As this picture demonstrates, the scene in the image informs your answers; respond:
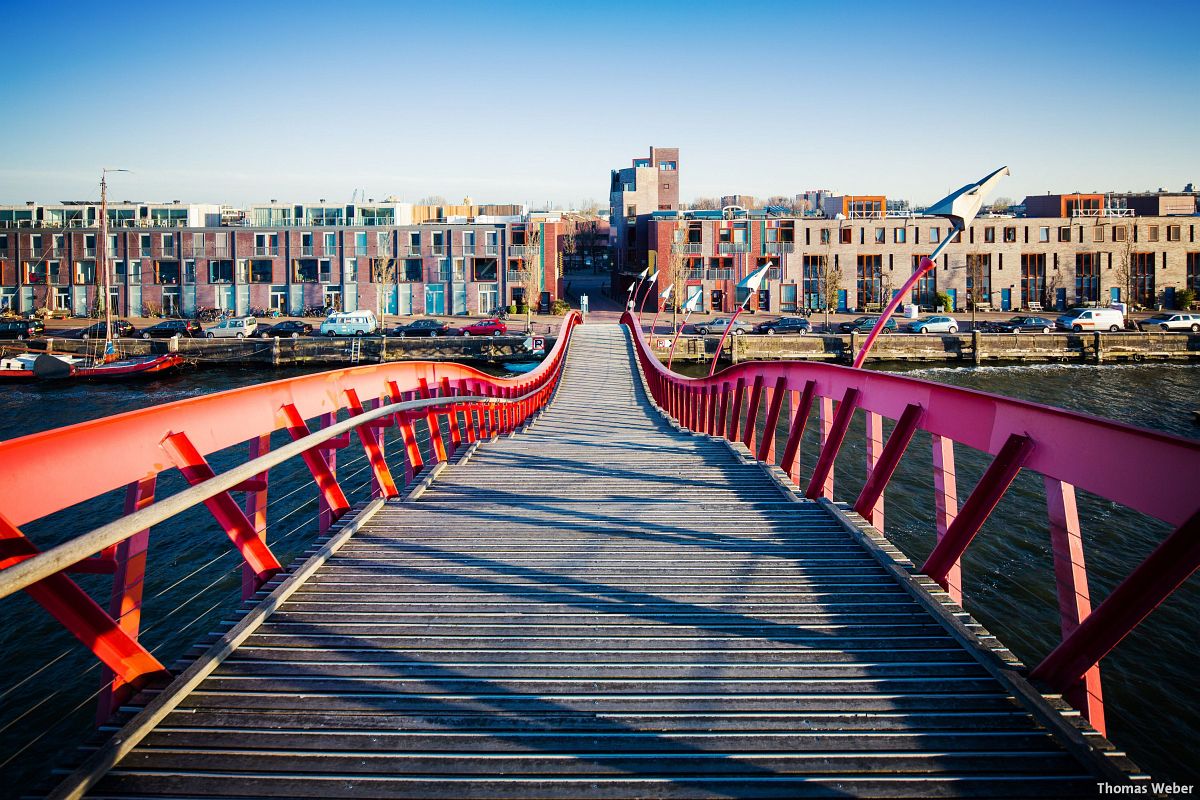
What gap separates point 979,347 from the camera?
46688 mm

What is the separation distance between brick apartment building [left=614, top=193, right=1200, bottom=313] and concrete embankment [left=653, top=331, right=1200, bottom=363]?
1479 cm

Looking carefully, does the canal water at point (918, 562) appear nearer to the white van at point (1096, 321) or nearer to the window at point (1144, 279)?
the white van at point (1096, 321)

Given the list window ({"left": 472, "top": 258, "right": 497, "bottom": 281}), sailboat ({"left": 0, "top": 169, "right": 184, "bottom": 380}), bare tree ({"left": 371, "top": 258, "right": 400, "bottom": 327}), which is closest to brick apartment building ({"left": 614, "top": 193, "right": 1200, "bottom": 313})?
window ({"left": 472, "top": 258, "right": 497, "bottom": 281})

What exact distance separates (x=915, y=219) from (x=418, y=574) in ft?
213

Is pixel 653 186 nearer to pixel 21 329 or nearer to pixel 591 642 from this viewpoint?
pixel 21 329

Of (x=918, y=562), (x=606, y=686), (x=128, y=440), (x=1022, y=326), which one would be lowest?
(x=918, y=562)

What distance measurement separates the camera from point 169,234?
61500mm

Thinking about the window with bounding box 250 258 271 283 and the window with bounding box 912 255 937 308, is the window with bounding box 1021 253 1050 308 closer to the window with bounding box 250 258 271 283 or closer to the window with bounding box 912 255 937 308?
the window with bounding box 912 255 937 308

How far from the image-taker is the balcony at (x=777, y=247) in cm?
6234

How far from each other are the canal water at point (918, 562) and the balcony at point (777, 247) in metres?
38.8

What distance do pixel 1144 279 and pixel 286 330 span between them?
6388cm

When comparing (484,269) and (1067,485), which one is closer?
(1067,485)

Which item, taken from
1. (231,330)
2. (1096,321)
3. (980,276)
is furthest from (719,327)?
(231,330)

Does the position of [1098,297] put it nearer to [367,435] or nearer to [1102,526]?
[1102,526]
